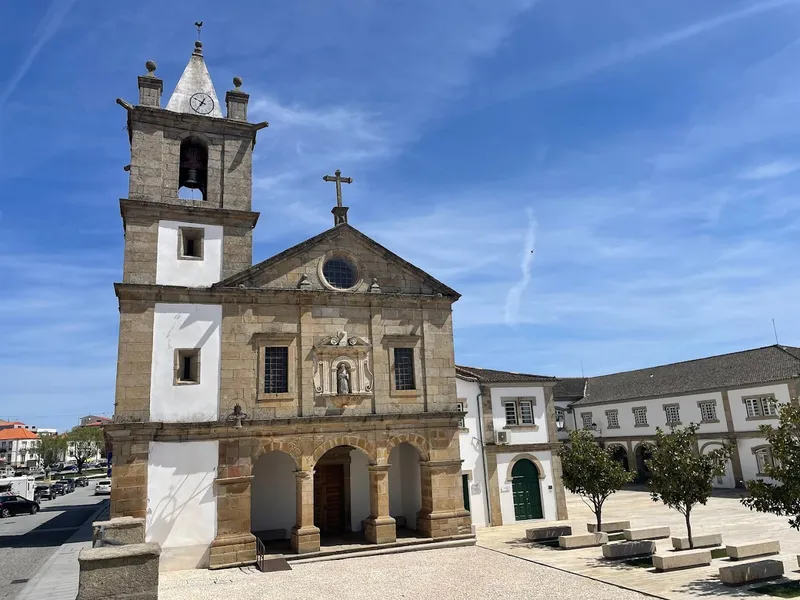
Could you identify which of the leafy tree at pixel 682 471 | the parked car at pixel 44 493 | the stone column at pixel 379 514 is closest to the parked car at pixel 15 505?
the parked car at pixel 44 493

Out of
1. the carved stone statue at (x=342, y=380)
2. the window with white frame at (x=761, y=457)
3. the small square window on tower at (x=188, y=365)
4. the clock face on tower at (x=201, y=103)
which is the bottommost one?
the window with white frame at (x=761, y=457)

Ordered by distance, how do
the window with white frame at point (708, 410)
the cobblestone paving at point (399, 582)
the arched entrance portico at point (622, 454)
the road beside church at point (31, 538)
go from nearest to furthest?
the cobblestone paving at point (399, 582), the road beside church at point (31, 538), the window with white frame at point (708, 410), the arched entrance portico at point (622, 454)

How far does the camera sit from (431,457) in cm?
2084

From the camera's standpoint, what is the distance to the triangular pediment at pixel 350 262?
66.7 feet

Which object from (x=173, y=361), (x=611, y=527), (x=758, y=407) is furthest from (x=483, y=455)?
(x=758, y=407)

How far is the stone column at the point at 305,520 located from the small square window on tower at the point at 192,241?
8332 millimetres

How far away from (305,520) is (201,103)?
50.8ft

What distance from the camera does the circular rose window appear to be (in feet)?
69.9

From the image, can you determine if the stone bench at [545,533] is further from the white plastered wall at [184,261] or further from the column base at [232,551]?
the white plastered wall at [184,261]

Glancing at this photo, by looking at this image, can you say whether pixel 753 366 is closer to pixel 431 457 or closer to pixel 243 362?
pixel 431 457

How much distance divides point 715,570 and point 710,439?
2618cm

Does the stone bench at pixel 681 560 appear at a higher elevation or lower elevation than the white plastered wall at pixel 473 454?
lower

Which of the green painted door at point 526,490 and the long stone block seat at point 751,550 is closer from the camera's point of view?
the long stone block seat at point 751,550

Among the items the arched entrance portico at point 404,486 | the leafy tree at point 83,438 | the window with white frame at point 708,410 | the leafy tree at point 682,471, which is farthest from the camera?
the leafy tree at point 83,438
